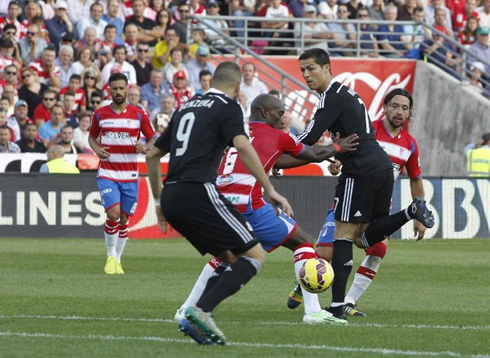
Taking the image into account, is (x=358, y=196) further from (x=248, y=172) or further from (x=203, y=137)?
(x=203, y=137)

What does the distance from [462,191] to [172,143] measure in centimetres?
1417

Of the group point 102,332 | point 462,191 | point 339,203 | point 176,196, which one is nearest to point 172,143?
point 176,196

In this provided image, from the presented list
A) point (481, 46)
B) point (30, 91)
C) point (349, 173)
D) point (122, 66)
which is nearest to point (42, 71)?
point (30, 91)

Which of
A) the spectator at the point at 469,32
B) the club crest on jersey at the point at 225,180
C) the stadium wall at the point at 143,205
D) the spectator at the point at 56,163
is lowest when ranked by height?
the stadium wall at the point at 143,205

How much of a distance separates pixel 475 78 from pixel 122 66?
9.36 m

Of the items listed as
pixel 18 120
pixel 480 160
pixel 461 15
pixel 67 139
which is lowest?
pixel 480 160

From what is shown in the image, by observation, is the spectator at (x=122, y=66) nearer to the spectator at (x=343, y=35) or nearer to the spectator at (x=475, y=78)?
the spectator at (x=343, y=35)

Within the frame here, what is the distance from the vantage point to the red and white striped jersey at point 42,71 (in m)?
23.3

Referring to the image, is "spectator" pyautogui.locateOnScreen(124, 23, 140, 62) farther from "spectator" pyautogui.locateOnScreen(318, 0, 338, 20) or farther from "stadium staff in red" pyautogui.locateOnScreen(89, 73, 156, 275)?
"stadium staff in red" pyautogui.locateOnScreen(89, 73, 156, 275)

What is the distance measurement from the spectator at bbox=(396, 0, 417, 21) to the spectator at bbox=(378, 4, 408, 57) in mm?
245

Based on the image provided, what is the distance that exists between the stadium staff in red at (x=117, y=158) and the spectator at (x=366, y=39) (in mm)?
13375

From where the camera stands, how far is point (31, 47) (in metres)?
23.5

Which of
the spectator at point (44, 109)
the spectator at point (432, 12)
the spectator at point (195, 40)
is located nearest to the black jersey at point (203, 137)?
the spectator at point (44, 109)

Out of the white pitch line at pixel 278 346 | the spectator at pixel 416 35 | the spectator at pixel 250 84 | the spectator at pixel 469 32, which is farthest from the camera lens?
the spectator at pixel 469 32
